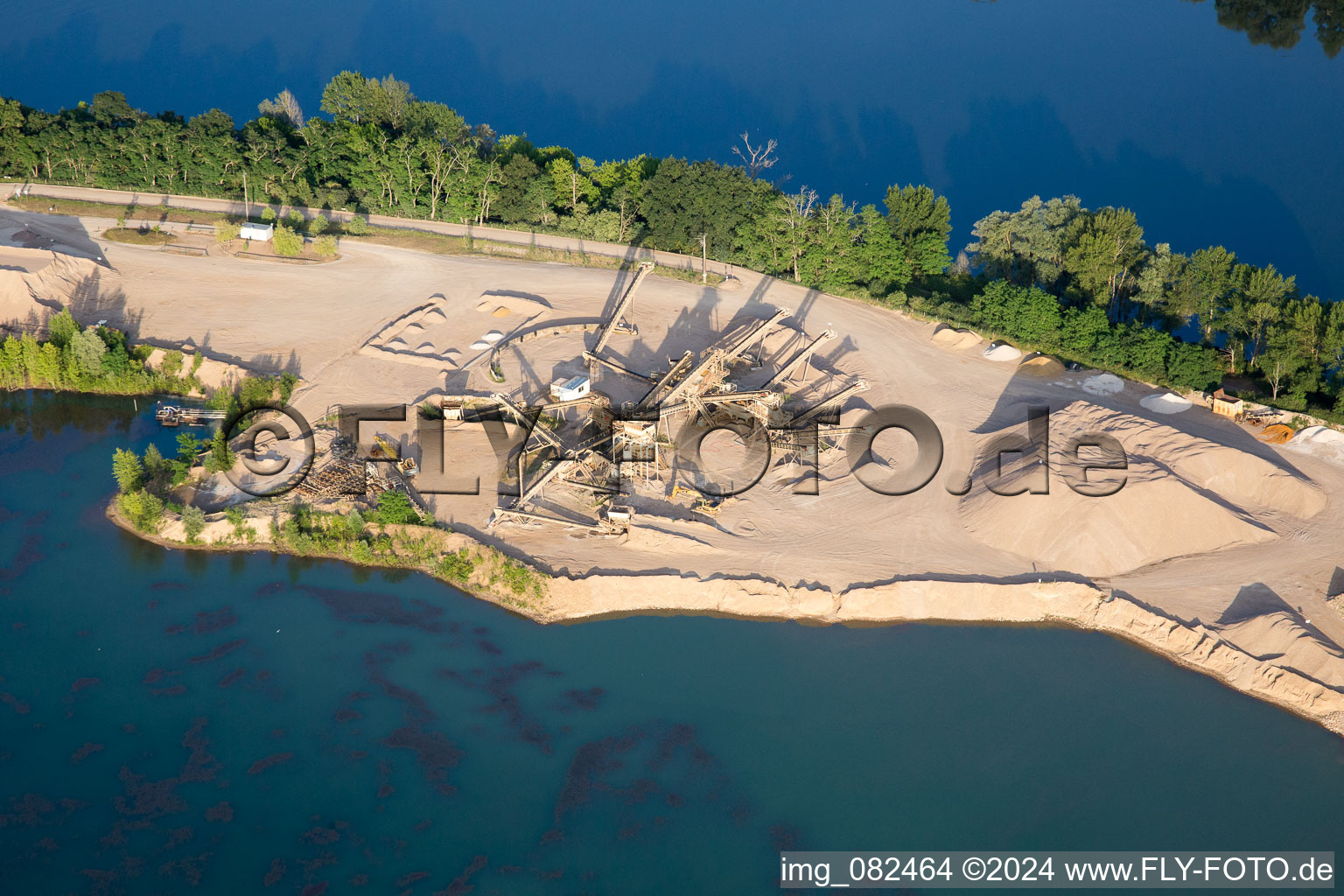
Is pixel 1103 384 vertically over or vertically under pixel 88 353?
over

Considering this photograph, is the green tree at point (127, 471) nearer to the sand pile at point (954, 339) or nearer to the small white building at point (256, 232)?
the small white building at point (256, 232)

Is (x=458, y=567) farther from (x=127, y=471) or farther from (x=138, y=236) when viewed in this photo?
(x=138, y=236)

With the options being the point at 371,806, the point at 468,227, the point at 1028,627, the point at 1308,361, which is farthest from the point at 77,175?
the point at 1308,361

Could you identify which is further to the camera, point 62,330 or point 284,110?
point 284,110

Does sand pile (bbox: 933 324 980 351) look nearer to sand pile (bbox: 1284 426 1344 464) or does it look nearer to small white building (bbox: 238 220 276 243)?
sand pile (bbox: 1284 426 1344 464)

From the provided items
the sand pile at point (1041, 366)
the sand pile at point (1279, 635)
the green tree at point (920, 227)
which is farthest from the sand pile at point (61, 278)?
the sand pile at point (1279, 635)

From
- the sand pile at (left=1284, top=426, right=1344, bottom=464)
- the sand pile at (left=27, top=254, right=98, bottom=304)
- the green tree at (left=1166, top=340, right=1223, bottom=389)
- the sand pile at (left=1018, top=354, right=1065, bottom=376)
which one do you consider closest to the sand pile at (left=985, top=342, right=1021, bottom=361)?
the sand pile at (left=1018, top=354, right=1065, bottom=376)

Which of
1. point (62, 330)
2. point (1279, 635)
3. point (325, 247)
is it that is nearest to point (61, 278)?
point (62, 330)
